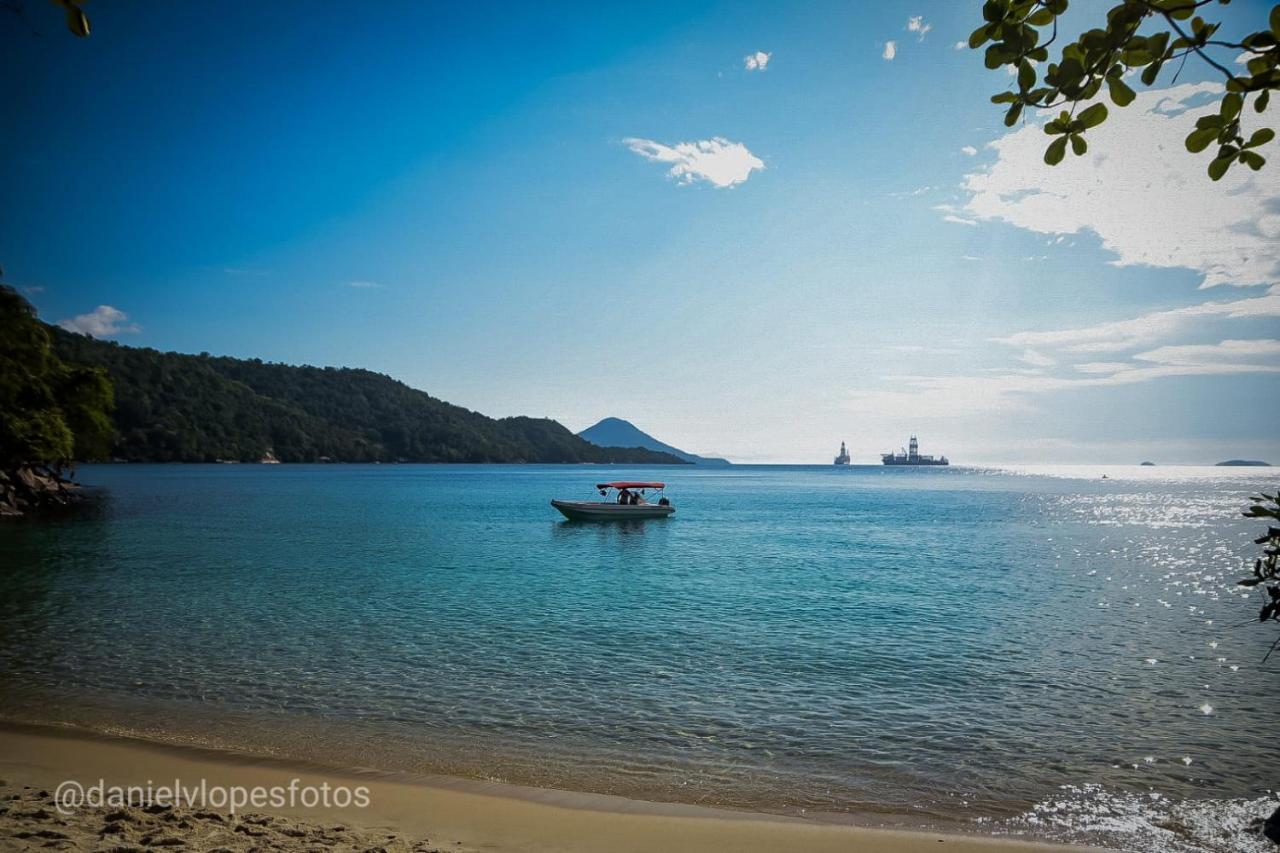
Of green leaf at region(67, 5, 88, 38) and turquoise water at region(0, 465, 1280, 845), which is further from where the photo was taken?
turquoise water at region(0, 465, 1280, 845)

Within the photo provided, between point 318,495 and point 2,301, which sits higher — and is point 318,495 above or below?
below

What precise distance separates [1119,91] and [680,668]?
14.4 meters

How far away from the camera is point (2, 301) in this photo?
45281 millimetres

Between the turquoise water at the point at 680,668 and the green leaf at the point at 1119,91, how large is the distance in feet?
28.1

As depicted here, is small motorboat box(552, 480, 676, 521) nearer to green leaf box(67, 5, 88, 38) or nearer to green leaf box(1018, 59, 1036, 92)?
green leaf box(1018, 59, 1036, 92)

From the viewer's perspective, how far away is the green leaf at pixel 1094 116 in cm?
262

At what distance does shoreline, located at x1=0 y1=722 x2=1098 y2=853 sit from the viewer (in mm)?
7258

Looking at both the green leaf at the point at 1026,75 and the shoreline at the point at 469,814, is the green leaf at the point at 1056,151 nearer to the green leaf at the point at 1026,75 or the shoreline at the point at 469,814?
the green leaf at the point at 1026,75

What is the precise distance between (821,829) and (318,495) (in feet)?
281

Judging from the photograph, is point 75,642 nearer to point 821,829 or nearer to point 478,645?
point 478,645

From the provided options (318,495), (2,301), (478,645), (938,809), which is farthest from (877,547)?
(318,495)

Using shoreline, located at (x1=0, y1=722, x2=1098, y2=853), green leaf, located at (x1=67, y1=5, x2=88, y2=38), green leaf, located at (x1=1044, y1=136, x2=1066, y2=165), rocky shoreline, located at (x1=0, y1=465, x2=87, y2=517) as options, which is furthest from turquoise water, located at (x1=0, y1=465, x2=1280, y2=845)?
rocky shoreline, located at (x1=0, y1=465, x2=87, y2=517)

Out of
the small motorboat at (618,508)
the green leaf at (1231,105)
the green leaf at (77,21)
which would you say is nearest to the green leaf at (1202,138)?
the green leaf at (1231,105)

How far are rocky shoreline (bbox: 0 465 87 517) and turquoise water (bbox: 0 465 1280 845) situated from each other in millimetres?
15830
